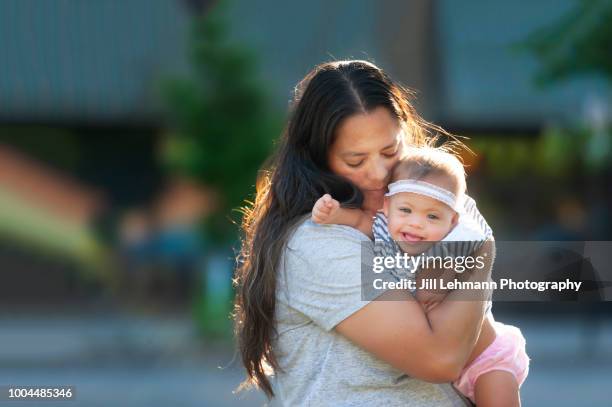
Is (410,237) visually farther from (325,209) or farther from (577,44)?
(577,44)

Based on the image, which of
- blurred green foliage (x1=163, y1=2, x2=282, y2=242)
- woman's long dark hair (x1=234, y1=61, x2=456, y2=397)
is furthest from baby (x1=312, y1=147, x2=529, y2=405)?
blurred green foliage (x1=163, y1=2, x2=282, y2=242)

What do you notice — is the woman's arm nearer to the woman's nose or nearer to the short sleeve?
the short sleeve

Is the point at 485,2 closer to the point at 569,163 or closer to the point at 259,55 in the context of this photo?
the point at 569,163

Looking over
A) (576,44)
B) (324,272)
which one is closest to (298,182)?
(324,272)

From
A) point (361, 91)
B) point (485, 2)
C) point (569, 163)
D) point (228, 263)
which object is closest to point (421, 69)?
point (485, 2)

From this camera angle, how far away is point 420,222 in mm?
2252

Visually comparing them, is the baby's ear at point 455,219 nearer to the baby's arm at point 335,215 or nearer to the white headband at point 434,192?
the white headband at point 434,192

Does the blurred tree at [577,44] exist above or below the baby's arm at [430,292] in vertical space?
above

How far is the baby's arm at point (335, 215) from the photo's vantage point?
7.64ft

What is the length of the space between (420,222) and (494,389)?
18.3 inches

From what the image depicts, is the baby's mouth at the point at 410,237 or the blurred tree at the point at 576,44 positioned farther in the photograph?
the blurred tree at the point at 576,44

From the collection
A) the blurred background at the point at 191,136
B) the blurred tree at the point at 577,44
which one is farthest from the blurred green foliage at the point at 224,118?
the blurred tree at the point at 577,44

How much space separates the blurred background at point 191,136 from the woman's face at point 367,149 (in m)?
11.0

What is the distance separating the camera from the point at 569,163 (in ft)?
52.5
